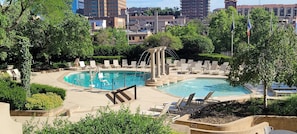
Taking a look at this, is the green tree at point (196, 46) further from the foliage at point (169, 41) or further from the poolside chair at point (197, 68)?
the poolside chair at point (197, 68)

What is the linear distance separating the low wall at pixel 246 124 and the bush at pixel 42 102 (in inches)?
215

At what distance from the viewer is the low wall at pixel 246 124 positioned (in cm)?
1034

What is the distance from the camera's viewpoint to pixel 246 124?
36.4ft

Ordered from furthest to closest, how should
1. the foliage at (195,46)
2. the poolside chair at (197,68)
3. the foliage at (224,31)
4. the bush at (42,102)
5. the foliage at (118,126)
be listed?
1. the foliage at (224,31)
2. the foliage at (195,46)
3. the poolside chair at (197,68)
4. the bush at (42,102)
5. the foliage at (118,126)

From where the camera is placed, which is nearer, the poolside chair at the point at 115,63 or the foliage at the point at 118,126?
the foliage at the point at 118,126

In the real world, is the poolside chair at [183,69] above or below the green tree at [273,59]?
below

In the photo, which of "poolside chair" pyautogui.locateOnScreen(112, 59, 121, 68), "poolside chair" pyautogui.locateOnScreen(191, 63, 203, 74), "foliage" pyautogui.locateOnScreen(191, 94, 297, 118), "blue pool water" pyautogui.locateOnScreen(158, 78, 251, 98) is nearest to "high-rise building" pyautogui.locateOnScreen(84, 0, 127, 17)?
"poolside chair" pyautogui.locateOnScreen(112, 59, 121, 68)

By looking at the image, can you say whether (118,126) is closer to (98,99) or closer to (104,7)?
(98,99)

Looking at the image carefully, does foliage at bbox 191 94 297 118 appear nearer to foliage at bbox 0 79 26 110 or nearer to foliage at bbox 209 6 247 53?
foliage at bbox 0 79 26 110

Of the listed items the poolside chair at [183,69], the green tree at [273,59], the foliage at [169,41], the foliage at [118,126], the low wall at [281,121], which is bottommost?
the low wall at [281,121]

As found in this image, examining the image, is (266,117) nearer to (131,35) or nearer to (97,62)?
(97,62)

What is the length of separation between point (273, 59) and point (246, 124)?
2.37 metres

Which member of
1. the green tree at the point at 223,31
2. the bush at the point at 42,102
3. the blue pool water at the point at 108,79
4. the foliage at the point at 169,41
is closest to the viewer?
the bush at the point at 42,102

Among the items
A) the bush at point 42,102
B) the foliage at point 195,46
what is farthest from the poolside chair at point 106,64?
the bush at point 42,102
